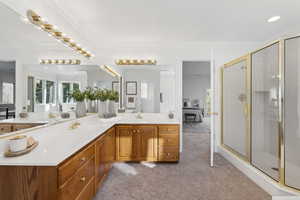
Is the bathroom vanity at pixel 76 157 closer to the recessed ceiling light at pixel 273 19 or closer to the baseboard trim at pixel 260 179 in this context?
the baseboard trim at pixel 260 179

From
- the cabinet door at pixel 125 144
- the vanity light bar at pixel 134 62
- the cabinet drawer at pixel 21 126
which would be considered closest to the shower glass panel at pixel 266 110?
the vanity light bar at pixel 134 62

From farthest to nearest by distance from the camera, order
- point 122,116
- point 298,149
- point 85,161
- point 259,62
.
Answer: point 122,116
point 259,62
point 298,149
point 85,161

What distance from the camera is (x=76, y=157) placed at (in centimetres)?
139

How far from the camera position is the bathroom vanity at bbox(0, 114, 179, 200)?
1.12 m

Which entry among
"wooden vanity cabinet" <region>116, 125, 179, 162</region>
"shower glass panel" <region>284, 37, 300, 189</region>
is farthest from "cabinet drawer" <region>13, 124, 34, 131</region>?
"shower glass panel" <region>284, 37, 300, 189</region>

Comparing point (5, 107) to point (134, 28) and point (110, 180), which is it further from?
point (134, 28)

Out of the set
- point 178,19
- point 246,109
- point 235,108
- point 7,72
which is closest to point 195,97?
point 235,108

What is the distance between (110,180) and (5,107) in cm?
170

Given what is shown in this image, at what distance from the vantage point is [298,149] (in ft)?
7.66

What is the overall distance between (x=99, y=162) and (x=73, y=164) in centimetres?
73

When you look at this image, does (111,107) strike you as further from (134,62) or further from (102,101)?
(134,62)

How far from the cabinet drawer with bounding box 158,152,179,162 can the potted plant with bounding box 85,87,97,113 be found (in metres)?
1.57

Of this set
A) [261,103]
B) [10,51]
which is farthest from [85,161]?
[261,103]

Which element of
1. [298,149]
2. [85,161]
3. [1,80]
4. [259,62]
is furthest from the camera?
[259,62]
